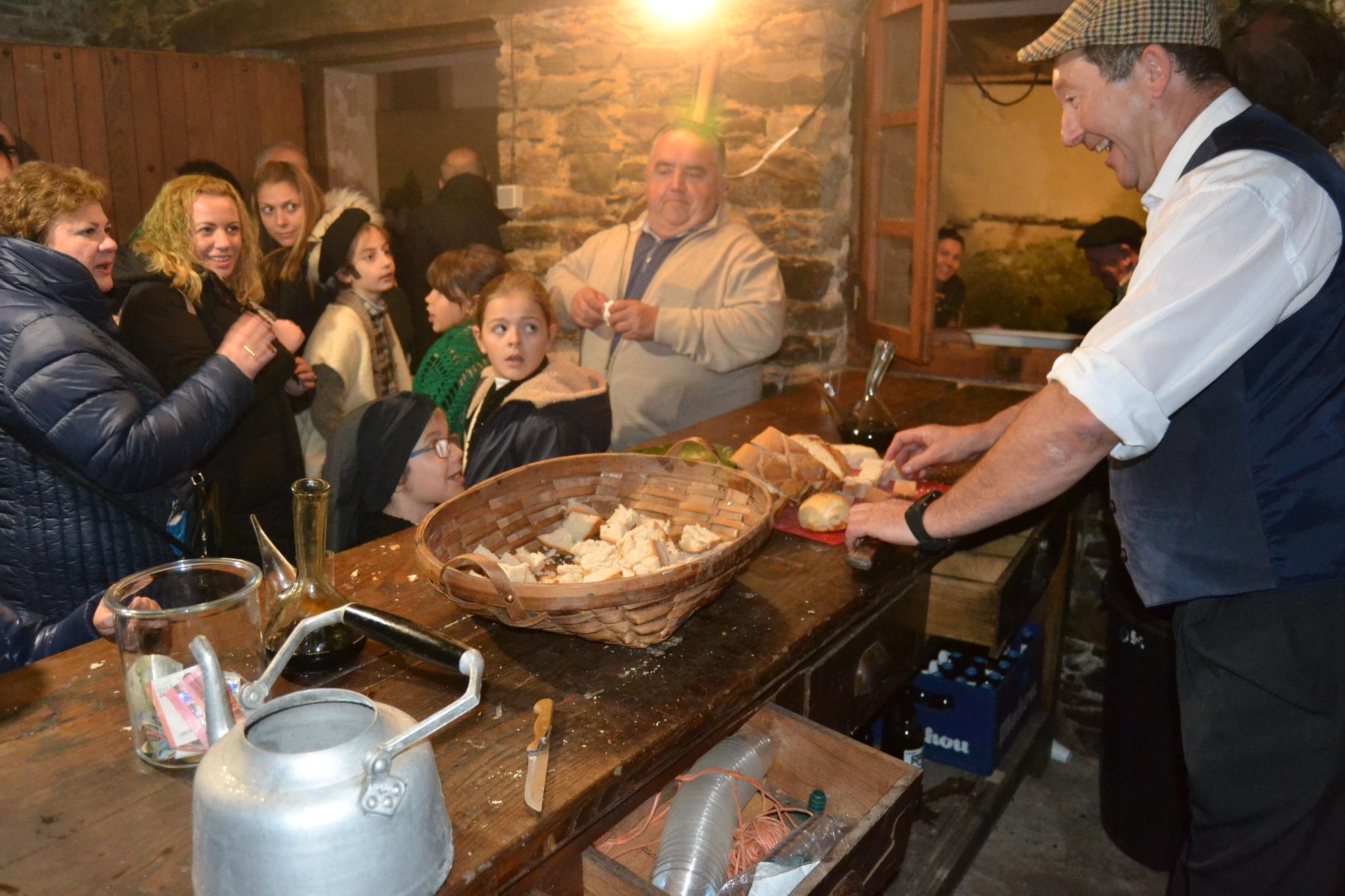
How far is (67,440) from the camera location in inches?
82.4

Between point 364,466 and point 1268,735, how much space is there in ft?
7.19

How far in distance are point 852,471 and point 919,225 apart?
5.25 ft

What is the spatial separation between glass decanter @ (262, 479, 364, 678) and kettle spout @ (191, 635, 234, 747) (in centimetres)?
41

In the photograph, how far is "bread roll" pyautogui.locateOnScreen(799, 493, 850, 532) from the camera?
2016 mm

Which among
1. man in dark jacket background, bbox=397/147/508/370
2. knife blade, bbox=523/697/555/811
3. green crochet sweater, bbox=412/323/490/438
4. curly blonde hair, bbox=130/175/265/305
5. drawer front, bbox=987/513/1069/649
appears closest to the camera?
knife blade, bbox=523/697/555/811

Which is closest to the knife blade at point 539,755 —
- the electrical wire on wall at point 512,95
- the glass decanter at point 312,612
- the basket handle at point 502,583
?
the basket handle at point 502,583

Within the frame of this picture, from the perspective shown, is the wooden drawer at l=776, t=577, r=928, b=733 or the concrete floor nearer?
the wooden drawer at l=776, t=577, r=928, b=733

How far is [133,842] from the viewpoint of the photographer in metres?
1.05

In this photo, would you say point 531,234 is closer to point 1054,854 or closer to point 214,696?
point 1054,854

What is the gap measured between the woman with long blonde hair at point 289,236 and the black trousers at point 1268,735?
3.23 metres

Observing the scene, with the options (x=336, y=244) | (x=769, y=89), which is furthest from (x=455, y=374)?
(x=769, y=89)

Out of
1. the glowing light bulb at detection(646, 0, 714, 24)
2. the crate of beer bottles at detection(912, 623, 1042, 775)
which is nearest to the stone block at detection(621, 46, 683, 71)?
the glowing light bulb at detection(646, 0, 714, 24)

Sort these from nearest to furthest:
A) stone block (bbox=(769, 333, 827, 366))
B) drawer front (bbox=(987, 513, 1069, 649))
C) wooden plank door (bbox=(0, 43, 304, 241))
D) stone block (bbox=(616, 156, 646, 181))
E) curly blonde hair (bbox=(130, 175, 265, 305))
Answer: drawer front (bbox=(987, 513, 1069, 649)) < curly blonde hair (bbox=(130, 175, 265, 305)) < stone block (bbox=(769, 333, 827, 366)) < stone block (bbox=(616, 156, 646, 181)) < wooden plank door (bbox=(0, 43, 304, 241))

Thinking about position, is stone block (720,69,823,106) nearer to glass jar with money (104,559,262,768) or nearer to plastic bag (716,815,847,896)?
plastic bag (716,815,847,896)
